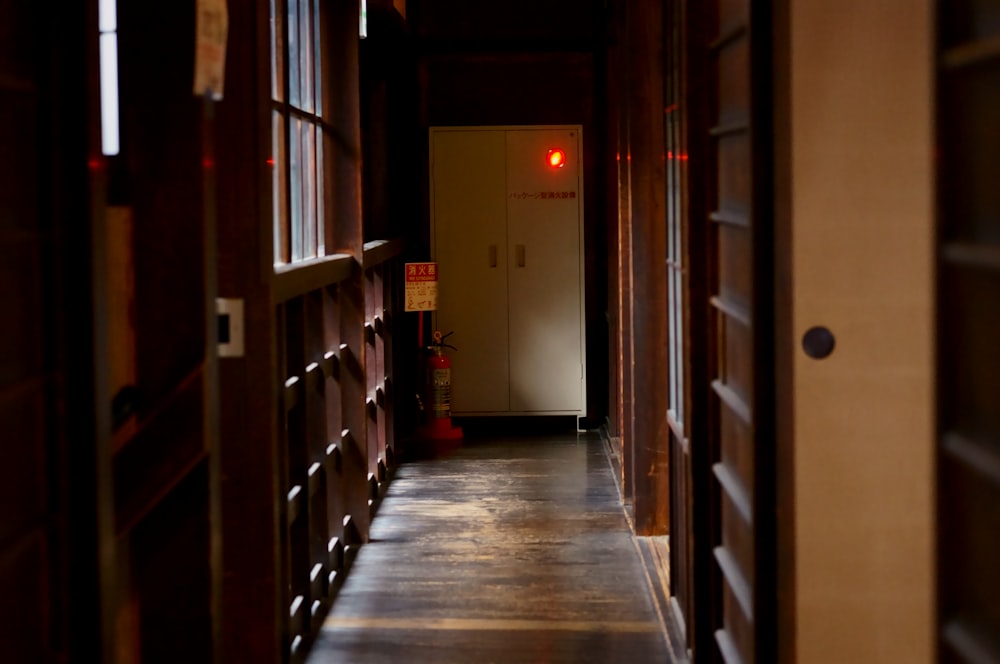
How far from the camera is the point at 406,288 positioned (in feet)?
21.8

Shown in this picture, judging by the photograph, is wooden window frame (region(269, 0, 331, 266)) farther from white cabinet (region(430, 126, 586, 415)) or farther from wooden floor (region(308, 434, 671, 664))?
white cabinet (region(430, 126, 586, 415))

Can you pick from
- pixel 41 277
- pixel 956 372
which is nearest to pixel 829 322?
pixel 956 372

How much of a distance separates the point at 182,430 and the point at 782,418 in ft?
3.64

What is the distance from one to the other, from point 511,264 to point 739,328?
15.0ft

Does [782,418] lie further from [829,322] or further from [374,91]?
[374,91]

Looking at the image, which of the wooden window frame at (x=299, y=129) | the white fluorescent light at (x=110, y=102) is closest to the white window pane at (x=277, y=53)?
the wooden window frame at (x=299, y=129)

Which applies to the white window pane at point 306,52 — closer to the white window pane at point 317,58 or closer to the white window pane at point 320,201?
the white window pane at point 317,58

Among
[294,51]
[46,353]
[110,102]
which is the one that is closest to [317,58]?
[294,51]

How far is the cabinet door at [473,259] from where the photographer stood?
7094 millimetres

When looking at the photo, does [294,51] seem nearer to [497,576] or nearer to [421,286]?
[497,576]

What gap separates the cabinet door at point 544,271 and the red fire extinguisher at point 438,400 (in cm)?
43

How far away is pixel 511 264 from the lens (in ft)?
23.4

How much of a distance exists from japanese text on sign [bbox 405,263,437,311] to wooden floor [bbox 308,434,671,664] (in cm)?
94

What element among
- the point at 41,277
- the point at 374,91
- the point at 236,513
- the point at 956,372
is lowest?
the point at 236,513
